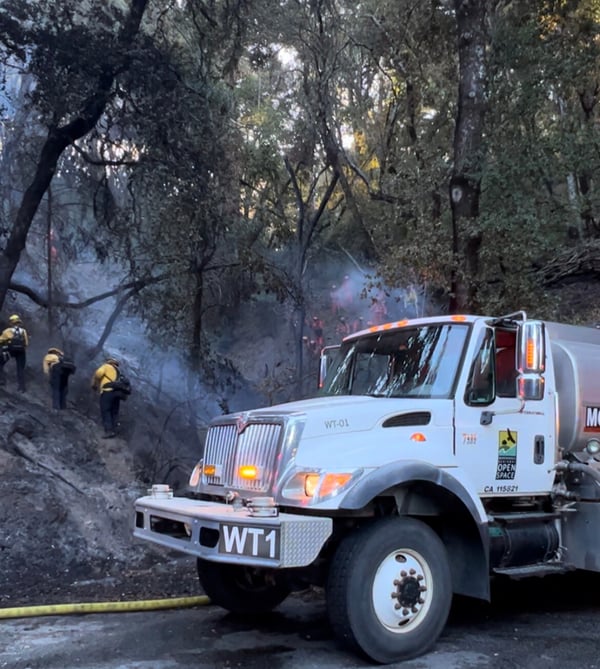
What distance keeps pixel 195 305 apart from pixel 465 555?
44.2 feet

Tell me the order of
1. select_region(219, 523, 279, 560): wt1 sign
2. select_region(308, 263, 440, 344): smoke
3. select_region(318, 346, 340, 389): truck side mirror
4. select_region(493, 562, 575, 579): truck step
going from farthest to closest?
select_region(308, 263, 440, 344): smoke < select_region(318, 346, 340, 389): truck side mirror < select_region(493, 562, 575, 579): truck step < select_region(219, 523, 279, 560): wt1 sign

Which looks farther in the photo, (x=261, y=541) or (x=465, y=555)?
(x=465, y=555)

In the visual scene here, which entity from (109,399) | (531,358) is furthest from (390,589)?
(109,399)

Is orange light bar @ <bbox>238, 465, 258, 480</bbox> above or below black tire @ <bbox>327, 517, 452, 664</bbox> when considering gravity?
above

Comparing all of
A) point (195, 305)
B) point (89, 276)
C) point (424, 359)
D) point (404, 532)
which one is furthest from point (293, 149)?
point (404, 532)

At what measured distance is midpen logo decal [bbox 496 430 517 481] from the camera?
20.7ft

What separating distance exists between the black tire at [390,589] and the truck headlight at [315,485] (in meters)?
0.46

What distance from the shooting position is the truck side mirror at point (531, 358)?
604 cm

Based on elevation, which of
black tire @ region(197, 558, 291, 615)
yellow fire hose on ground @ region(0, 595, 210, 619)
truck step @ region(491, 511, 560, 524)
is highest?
truck step @ region(491, 511, 560, 524)

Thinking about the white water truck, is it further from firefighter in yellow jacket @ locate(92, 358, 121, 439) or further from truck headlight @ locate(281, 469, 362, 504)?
firefighter in yellow jacket @ locate(92, 358, 121, 439)

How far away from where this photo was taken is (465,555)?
607 cm

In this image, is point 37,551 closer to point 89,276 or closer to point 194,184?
point 194,184

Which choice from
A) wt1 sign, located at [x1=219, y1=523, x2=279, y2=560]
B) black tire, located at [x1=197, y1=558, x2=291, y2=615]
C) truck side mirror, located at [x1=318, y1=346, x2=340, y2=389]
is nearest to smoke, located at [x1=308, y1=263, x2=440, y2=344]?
truck side mirror, located at [x1=318, y1=346, x2=340, y2=389]

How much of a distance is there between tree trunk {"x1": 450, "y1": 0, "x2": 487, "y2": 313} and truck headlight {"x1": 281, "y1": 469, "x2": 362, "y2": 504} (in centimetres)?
775
